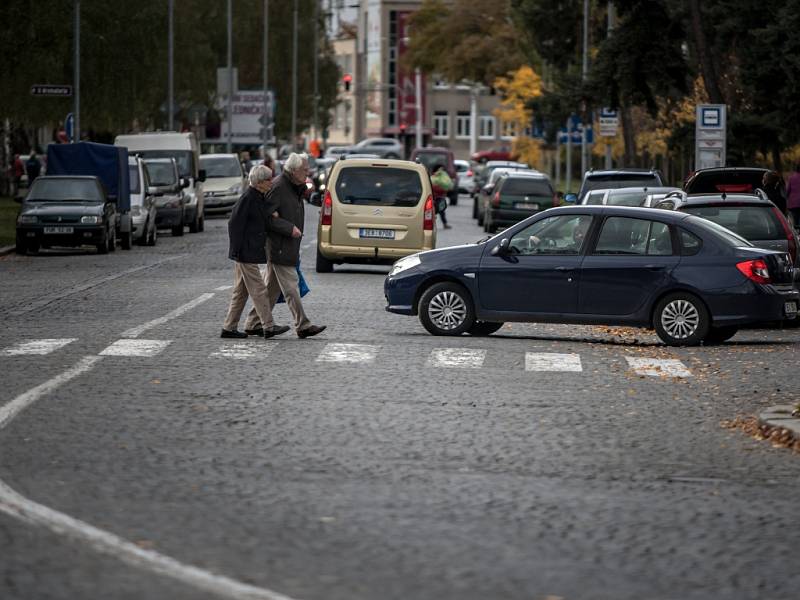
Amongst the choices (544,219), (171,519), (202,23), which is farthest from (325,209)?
(202,23)

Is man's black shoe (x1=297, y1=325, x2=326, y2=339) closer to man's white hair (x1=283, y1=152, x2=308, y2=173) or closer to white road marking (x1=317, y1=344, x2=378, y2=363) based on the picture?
white road marking (x1=317, y1=344, x2=378, y2=363)

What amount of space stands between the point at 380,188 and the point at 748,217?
884 cm

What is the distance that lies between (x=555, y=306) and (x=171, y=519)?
11.1m

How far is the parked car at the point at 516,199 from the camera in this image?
49156 mm

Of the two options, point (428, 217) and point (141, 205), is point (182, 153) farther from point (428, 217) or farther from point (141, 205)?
point (428, 217)

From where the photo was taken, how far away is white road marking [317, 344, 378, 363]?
57.5 feet

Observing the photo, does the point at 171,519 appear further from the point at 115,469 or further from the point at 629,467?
the point at 629,467

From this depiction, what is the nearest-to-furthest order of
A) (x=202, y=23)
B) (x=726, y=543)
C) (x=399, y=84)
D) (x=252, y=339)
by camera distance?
(x=726, y=543) < (x=252, y=339) < (x=202, y=23) < (x=399, y=84)

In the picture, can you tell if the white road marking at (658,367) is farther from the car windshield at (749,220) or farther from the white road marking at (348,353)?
the car windshield at (749,220)

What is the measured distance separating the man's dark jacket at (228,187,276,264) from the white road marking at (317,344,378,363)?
1.31 metres

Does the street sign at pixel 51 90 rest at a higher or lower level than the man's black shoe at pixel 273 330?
higher

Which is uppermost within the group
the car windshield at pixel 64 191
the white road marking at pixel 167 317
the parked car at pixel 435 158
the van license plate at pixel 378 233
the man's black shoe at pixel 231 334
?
the car windshield at pixel 64 191

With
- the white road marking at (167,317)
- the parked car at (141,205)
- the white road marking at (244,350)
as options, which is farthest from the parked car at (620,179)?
the white road marking at (244,350)

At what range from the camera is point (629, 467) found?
37.0 ft
